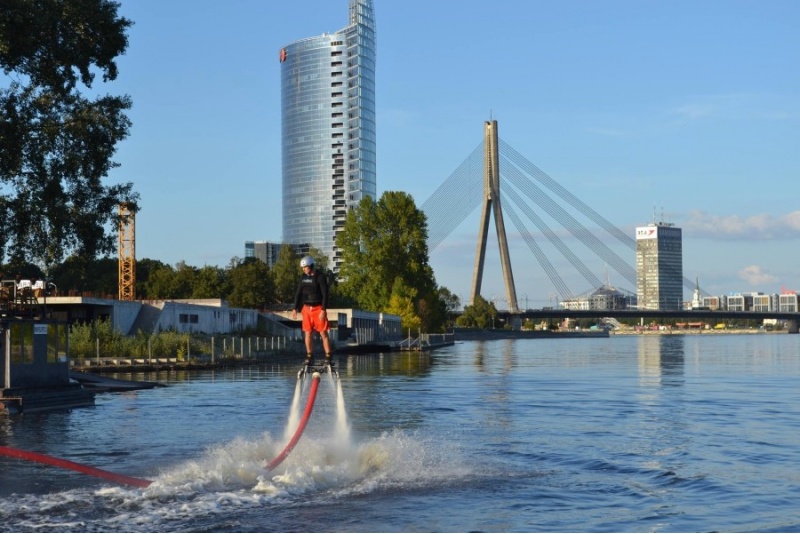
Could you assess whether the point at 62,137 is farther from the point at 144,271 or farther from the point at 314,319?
the point at 144,271

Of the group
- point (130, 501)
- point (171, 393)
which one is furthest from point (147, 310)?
point (130, 501)

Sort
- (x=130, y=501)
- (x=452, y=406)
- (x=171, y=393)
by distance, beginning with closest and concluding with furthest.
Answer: (x=130, y=501)
(x=452, y=406)
(x=171, y=393)

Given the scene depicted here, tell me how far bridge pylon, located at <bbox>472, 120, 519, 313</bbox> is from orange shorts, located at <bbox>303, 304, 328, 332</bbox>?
133551 mm

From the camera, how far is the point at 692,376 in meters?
60.0

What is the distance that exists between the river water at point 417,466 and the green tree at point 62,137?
21.3 feet

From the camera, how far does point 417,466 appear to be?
840 inches

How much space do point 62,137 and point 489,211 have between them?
125 m

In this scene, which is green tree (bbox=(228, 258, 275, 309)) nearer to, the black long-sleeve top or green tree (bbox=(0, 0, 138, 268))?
green tree (bbox=(0, 0, 138, 268))

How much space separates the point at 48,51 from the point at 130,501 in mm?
21359

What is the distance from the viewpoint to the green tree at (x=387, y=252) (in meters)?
148

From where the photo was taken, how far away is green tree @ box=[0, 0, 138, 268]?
34.0m

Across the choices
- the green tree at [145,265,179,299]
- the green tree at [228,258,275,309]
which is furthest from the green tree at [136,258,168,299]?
the green tree at [228,258,275,309]

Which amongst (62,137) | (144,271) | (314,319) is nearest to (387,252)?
(144,271)

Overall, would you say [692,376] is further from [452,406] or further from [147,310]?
[147,310]
